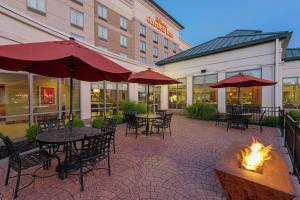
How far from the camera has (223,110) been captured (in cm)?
1291

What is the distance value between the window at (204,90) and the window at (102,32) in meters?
14.2

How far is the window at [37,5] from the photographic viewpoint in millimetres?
15155

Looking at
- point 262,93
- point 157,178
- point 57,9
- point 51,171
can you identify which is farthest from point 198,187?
point 57,9

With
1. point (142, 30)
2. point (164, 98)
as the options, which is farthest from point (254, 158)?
point (142, 30)

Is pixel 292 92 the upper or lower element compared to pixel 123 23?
lower

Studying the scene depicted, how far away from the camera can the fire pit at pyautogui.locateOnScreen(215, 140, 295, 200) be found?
7.31ft

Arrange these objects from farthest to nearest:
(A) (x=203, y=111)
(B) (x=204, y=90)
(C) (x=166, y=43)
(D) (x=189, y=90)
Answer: (C) (x=166, y=43), (D) (x=189, y=90), (B) (x=204, y=90), (A) (x=203, y=111)

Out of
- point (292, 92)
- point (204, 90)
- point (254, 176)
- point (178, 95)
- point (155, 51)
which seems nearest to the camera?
point (254, 176)

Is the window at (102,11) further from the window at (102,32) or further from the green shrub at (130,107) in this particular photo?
the green shrub at (130,107)

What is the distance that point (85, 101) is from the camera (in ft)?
32.6

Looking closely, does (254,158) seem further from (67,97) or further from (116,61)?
(116,61)

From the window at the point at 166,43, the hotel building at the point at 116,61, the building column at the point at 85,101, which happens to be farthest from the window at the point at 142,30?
the building column at the point at 85,101

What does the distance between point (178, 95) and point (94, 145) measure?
1355 centimetres

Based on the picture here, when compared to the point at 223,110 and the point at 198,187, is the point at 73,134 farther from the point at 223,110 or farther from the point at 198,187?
the point at 223,110
